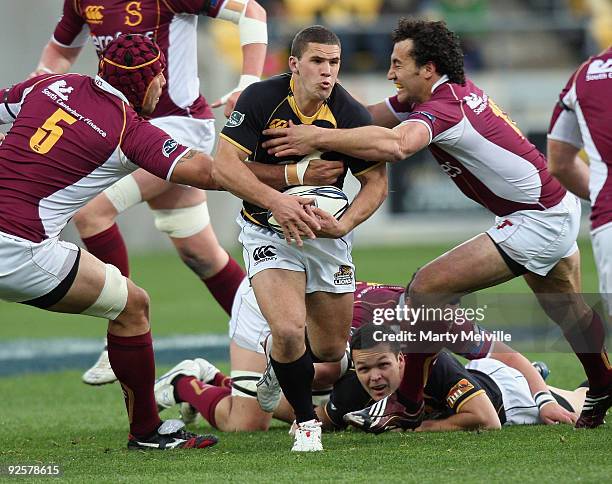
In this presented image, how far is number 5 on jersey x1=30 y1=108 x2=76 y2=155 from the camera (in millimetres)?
5676

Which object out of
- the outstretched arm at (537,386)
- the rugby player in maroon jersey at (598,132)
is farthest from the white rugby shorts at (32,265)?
the outstretched arm at (537,386)

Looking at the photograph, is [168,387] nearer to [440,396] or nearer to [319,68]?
[440,396]

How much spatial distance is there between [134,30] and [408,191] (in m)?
12.1

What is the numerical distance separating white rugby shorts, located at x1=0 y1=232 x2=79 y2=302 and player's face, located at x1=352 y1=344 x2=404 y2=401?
1.79 meters

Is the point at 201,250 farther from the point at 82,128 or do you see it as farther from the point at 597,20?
the point at 597,20

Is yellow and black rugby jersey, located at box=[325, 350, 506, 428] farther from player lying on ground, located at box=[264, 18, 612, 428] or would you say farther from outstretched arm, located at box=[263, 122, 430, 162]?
outstretched arm, located at box=[263, 122, 430, 162]

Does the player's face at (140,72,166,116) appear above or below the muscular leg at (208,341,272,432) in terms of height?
above

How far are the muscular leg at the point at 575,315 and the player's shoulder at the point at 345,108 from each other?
138 cm

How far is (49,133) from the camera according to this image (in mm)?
5703

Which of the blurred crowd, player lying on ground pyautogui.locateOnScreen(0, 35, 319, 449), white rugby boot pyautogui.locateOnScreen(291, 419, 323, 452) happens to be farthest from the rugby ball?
the blurred crowd

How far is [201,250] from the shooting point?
8344mm

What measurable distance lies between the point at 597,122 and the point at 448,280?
4.82 feet

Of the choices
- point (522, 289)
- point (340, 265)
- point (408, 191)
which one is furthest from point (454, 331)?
point (408, 191)

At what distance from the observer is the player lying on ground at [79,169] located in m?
5.63
